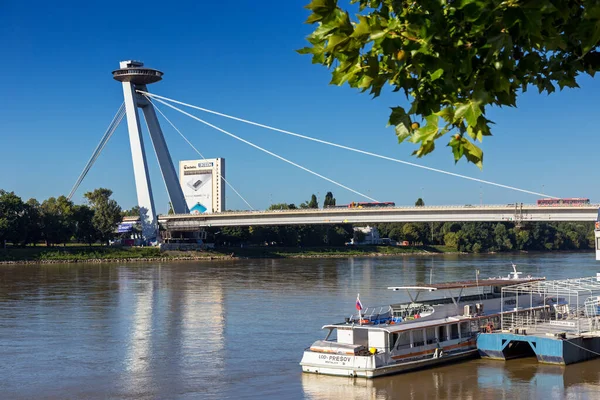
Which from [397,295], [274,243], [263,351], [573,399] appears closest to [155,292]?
[397,295]

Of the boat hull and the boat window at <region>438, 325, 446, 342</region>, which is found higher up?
the boat window at <region>438, 325, 446, 342</region>

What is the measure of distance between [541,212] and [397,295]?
2447cm

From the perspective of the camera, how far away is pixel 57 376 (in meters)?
19.0

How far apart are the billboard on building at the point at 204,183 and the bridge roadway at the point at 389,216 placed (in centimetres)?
1766

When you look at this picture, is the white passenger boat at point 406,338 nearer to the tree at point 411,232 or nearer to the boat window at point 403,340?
the boat window at point 403,340

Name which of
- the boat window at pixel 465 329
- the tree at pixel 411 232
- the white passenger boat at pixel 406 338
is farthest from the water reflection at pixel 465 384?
the tree at pixel 411 232

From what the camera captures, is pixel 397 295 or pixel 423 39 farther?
pixel 397 295

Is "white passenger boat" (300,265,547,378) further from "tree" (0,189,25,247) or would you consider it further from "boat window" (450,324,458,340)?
"tree" (0,189,25,247)

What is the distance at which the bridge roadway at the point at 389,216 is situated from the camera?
54656 millimetres

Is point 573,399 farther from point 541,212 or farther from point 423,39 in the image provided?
point 541,212

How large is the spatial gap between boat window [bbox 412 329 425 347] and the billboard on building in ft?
245

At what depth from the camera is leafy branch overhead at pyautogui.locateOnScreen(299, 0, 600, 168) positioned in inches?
145

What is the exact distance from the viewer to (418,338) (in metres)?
20.6

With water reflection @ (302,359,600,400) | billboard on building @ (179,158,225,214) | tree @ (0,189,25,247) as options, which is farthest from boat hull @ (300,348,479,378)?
billboard on building @ (179,158,225,214)
